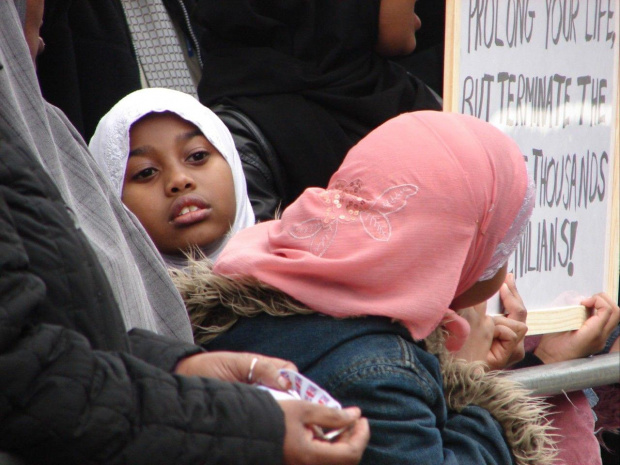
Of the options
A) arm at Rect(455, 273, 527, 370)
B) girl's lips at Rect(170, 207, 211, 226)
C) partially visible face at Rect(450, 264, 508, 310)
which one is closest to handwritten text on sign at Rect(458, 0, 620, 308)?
arm at Rect(455, 273, 527, 370)

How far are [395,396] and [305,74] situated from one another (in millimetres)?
1439

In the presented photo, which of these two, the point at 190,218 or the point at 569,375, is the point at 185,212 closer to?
the point at 190,218

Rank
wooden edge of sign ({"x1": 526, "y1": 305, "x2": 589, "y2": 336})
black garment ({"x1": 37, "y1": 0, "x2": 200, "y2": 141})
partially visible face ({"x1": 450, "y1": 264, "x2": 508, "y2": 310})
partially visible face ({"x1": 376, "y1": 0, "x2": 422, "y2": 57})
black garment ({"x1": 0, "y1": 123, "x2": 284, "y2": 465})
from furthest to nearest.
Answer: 1. partially visible face ({"x1": 376, "y1": 0, "x2": 422, "y2": 57})
2. black garment ({"x1": 37, "y1": 0, "x2": 200, "y2": 141})
3. wooden edge of sign ({"x1": 526, "y1": 305, "x2": 589, "y2": 336})
4. partially visible face ({"x1": 450, "y1": 264, "x2": 508, "y2": 310})
5. black garment ({"x1": 0, "y1": 123, "x2": 284, "y2": 465})

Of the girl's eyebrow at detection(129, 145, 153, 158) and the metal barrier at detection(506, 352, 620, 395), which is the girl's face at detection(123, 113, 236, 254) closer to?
the girl's eyebrow at detection(129, 145, 153, 158)

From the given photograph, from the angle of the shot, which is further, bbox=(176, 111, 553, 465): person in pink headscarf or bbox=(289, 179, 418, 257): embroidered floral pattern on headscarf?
bbox=(289, 179, 418, 257): embroidered floral pattern on headscarf

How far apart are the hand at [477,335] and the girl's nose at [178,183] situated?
26.7 inches

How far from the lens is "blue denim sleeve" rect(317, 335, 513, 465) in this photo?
136 centimetres

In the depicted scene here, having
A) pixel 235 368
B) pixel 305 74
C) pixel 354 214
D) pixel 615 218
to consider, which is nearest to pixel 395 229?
pixel 354 214

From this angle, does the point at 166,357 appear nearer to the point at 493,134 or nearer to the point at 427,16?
the point at 493,134

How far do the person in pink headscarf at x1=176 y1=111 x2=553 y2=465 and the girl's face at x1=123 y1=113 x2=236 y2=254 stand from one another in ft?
1.30

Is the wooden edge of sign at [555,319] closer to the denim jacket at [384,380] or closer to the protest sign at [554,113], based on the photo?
the protest sign at [554,113]

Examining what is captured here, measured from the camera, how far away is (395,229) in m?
1.50

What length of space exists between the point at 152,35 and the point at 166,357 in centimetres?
181

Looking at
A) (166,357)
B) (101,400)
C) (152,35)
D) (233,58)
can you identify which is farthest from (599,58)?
(101,400)
